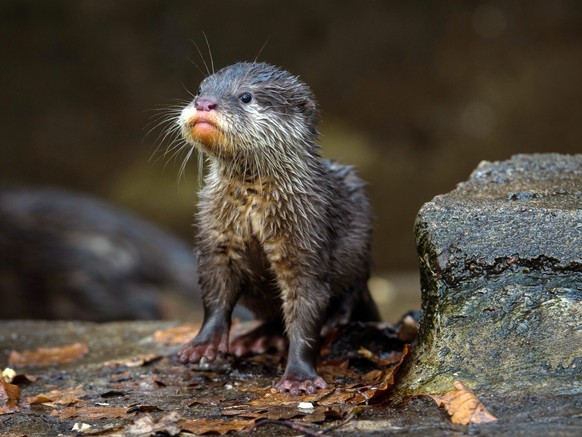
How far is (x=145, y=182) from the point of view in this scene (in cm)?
1005

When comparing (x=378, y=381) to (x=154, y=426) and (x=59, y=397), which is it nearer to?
(x=154, y=426)

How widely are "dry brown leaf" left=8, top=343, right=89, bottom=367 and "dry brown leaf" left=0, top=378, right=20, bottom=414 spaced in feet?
2.47

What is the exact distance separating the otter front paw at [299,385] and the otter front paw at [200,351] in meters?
0.39

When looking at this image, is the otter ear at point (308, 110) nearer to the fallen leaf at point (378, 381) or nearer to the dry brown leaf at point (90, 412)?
the fallen leaf at point (378, 381)

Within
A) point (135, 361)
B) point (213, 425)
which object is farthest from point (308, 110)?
point (213, 425)

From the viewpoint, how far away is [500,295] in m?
3.37

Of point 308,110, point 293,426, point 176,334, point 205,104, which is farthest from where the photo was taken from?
point 176,334

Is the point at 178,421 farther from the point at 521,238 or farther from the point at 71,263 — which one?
the point at 71,263

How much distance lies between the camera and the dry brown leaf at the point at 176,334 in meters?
4.71

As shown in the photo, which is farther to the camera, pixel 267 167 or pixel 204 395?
pixel 267 167

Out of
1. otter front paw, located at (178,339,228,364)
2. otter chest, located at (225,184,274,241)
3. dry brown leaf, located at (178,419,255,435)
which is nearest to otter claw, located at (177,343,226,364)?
otter front paw, located at (178,339,228,364)

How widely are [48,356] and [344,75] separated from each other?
5830 mm

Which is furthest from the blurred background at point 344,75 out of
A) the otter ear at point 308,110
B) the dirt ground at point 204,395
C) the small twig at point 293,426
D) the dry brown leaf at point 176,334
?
the small twig at point 293,426

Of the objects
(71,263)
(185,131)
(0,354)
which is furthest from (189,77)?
(185,131)
